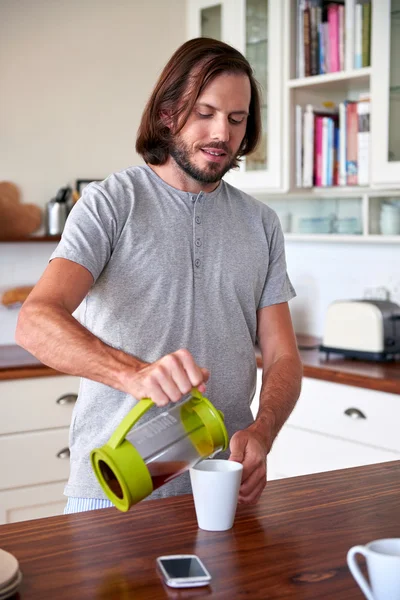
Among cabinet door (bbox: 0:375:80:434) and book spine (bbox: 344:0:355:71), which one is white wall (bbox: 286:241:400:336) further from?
cabinet door (bbox: 0:375:80:434)

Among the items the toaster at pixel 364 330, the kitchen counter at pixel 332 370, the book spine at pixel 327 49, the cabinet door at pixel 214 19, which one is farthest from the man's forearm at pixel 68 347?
the cabinet door at pixel 214 19

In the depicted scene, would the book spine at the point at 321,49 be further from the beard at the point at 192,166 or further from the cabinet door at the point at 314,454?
the beard at the point at 192,166

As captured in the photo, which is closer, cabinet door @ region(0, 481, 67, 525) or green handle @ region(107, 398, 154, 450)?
green handle @ region(107, 398, 154, 450)

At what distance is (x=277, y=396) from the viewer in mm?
1739

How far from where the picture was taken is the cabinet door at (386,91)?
10.0 feet

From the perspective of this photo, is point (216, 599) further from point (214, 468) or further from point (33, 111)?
point (33, 111)

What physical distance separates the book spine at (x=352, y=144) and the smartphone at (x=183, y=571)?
7.67 feet

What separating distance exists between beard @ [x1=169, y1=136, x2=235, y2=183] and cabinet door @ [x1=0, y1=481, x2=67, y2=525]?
1.73 m

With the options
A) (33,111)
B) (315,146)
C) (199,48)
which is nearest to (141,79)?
(33,111)

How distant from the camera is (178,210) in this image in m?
1.81

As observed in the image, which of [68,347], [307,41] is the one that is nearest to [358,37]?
[307,41]

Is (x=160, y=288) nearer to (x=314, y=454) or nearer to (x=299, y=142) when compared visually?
(x=314, y=454)

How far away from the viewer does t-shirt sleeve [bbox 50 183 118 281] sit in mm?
1620

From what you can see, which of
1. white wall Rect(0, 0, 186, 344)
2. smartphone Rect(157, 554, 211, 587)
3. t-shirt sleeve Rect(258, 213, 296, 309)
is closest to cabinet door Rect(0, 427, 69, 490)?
white wall Rect(0, 0, 186, 344)
